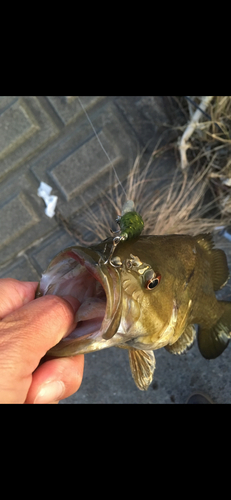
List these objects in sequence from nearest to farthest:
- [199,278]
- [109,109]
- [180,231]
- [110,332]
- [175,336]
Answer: [110,332]
[175,336]
[199,278]
[180,231]
[109,109]

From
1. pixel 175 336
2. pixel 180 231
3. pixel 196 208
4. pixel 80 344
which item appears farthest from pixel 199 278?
pixel 196 208

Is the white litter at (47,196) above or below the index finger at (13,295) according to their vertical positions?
above

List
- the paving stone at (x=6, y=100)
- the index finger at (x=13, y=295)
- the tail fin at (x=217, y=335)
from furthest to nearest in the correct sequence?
the paving stone at (x=6, y=100), the tail fin at (x=217, y=335), the index finger at (x=13, y=295)

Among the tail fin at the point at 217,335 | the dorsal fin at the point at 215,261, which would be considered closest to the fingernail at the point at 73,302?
the dorsal fin at the point at 215,261

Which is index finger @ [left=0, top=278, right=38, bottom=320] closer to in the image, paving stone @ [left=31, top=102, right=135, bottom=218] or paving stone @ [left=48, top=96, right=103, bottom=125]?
paving stone @ [left=31, top=102, right=135, bottom=218]

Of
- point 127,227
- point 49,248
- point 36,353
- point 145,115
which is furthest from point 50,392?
point 145,115

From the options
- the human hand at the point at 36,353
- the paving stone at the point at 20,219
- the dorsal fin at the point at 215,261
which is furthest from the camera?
the paving stone at the point at 20,219

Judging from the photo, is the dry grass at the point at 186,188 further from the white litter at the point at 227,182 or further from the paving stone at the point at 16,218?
the paving stone at the point at 16,218
